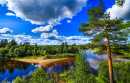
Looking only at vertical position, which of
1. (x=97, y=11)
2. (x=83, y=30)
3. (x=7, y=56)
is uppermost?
(x=97, y=11)

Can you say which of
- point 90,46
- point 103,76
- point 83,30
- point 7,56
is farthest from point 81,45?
point 7,56

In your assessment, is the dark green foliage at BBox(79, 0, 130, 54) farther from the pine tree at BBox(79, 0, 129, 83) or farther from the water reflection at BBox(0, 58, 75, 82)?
the water reflection at BBox(0, 58, 75, 82)

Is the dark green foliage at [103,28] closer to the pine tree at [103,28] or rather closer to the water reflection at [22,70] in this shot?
the pine tree at [103,28]

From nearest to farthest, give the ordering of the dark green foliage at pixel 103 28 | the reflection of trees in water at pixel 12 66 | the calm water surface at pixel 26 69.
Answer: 1. the dark green foliage at pixel 103 28
2. the calm water surface at pixel 26 69
3. the reflection of trees in water at pixel 12 66

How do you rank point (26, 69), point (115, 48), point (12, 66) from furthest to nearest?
point (12, 66) < point (26, 69) < point (115, 48)

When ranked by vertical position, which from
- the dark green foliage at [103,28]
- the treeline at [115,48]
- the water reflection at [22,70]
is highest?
the dark green foliage at [103,28]

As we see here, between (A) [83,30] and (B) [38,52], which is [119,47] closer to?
(A) [83,30]

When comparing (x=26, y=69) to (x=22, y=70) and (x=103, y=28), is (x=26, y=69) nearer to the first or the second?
(x=22, y=70)

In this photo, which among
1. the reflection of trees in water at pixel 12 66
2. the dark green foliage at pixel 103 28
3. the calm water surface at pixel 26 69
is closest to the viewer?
the dark green foliage at pixel 103 28

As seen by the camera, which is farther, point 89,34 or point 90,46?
point 89,34

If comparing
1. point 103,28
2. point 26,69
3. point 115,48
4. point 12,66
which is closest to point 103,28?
point 103,28

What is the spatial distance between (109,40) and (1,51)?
228 ft

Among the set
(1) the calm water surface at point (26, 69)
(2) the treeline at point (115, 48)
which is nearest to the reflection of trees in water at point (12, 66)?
(1) the calm water surface at point (26, 69)

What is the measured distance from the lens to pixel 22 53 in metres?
52.7
